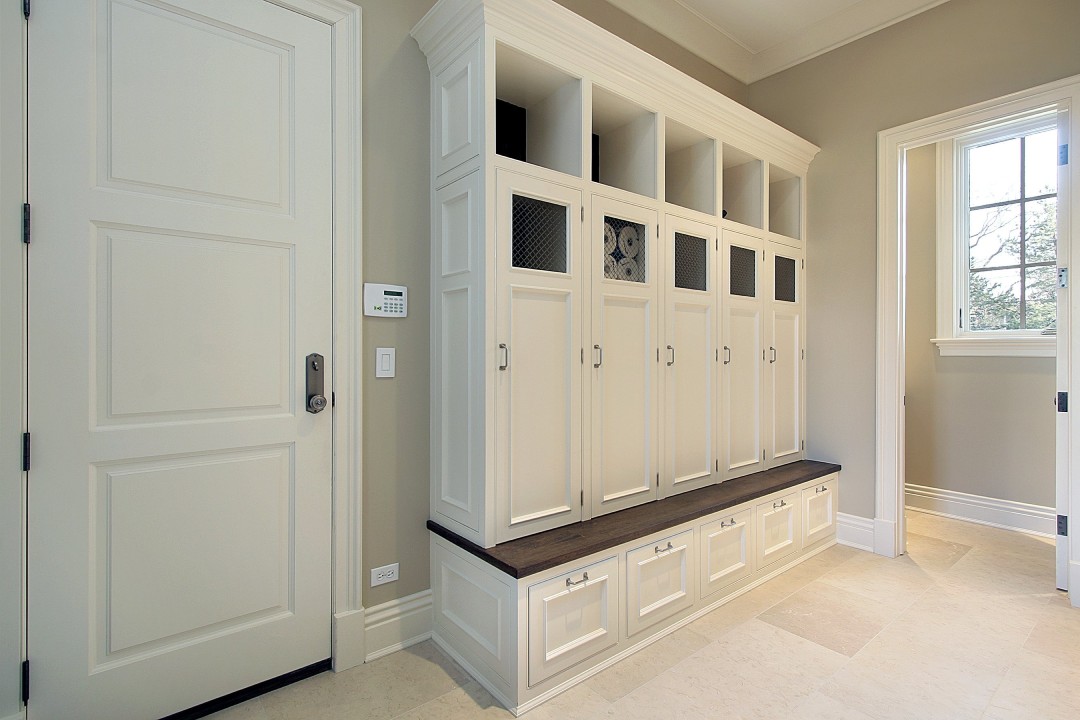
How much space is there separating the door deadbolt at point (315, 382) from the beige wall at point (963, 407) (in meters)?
4.03

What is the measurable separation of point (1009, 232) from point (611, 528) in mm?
3545

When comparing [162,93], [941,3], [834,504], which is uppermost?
[941,3]

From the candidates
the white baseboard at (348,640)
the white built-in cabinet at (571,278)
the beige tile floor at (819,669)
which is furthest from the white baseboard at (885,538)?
the white baseboard at (348,640)

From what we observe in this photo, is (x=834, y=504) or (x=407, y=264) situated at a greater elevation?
(x=407, y=264)

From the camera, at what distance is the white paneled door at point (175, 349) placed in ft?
4.92

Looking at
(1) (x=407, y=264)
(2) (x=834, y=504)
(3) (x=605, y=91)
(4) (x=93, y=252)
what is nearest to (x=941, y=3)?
(3) (x=605, y=91)

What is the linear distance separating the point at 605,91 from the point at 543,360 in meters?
1.19

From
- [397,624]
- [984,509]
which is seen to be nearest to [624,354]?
[397,624]

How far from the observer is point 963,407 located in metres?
3.70

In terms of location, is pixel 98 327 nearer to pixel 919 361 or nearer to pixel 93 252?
pixel 93 252

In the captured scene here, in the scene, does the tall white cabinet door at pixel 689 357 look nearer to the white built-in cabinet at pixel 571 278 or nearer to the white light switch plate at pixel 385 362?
the white built-in cabinet at pixel 571 278

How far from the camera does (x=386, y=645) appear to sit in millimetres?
2061

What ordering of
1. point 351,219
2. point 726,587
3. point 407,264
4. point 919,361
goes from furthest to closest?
1. point 919,361
2. point 726,587
3. point 407,264
4. point 351,219

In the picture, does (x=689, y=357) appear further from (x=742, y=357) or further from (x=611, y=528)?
(x=611, y=528)
